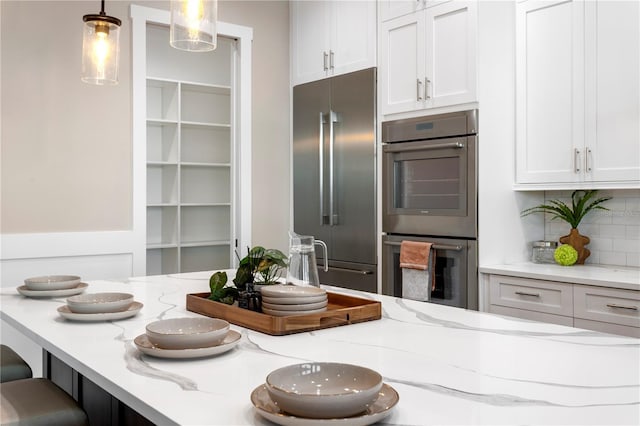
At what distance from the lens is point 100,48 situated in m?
2.46

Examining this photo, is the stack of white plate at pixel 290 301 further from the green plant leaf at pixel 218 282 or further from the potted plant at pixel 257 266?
the green plant leaf at pixel 218 282

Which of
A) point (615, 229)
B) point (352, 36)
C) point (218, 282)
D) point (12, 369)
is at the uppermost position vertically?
point (352, 36)

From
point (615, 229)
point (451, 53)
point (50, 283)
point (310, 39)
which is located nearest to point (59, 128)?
point (50, 283)

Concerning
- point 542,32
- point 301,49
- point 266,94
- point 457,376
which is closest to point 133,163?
point 266,94

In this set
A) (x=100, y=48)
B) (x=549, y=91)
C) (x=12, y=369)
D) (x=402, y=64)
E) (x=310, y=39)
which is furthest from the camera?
(x=310, y=39)

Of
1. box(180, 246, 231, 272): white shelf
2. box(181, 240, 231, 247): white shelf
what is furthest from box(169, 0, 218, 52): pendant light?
box(180, 246, 231, 272): white shelf

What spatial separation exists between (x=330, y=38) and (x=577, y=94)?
1.70 m

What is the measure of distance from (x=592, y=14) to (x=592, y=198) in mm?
1006

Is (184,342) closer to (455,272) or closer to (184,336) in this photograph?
(184,336)

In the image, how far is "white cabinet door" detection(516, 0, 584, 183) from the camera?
3133mm

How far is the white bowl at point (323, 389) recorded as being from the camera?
0.90 metres

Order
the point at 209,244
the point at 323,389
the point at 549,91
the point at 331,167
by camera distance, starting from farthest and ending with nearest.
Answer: the point at 209,244 < the point at 331,167 < the point at 549,91 < the point at 323,389

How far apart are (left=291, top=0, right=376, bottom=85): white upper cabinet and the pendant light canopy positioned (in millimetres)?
1767

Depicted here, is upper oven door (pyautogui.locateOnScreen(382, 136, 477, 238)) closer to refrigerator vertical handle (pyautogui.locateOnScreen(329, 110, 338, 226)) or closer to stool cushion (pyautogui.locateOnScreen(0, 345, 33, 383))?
refrigerator vertical handle (pyautogui.locateOnScreen(329, 110, 338, 226))
